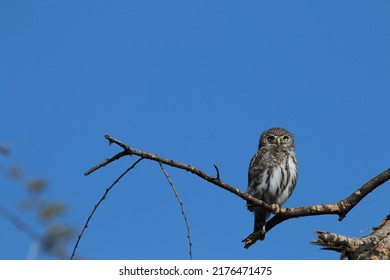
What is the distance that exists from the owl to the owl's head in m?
0.07

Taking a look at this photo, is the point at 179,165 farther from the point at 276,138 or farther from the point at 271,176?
the point at 276,138

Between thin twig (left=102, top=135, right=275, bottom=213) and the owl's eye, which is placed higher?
the owl's eye

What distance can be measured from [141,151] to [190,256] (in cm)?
72

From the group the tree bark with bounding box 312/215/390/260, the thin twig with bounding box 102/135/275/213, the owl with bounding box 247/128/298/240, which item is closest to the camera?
the thin twig with bounding box 102/135/275/213

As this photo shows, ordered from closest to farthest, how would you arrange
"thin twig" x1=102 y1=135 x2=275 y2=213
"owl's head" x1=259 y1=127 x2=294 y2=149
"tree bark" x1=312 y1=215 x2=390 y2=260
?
"thin twig" x1=102 y1=135 x2=275 y2=213 → "tree bark" x1=312 y1=215 x2=390 y2=260 → "owl's head" x1=259 y1=127 x2=294 y2=149

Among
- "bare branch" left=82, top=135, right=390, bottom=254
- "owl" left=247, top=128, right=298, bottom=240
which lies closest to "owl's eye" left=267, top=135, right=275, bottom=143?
"owl" left=247, top=128, right=298, bottom=240

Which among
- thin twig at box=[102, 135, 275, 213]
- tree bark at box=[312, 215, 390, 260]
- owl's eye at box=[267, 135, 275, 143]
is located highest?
owl's eye at box=[267, 135, 275, 143]

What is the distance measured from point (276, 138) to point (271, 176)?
71 centimetres

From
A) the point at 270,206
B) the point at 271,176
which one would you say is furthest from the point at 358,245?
the point at 271,176

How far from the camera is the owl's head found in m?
6.41

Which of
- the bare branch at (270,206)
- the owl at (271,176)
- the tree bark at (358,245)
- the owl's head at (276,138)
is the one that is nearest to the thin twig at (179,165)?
the bare branch at (270,206)

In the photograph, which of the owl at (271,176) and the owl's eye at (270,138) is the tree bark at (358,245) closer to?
the owl at (271,176)

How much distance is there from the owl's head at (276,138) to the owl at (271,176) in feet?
0.22

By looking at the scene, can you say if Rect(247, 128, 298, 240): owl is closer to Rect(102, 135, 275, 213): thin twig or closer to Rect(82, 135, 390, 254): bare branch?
Rect(82, 135, 390, 254): bare branch
